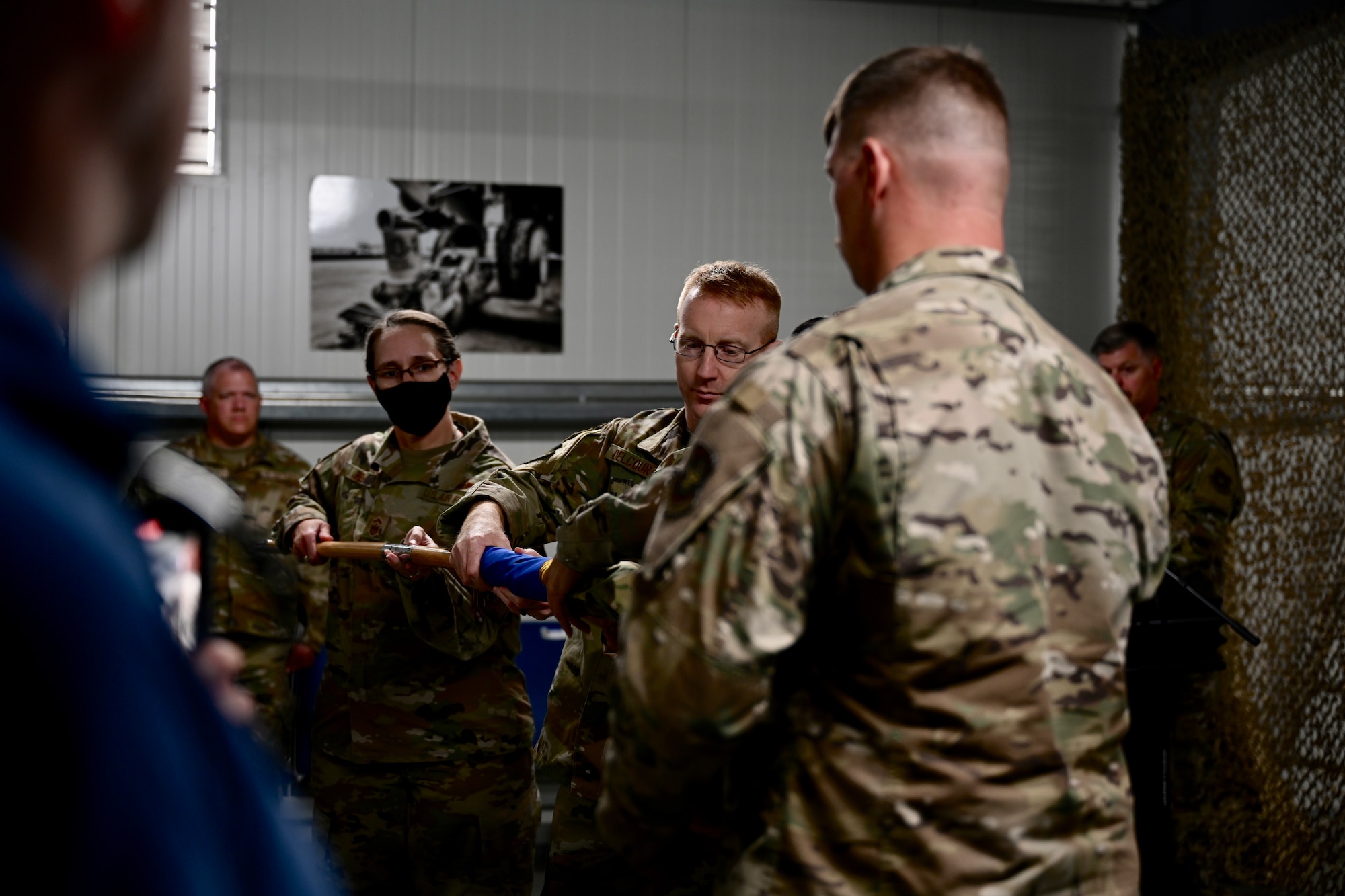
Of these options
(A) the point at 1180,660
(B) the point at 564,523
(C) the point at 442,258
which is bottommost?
(A) the point at 1180,660

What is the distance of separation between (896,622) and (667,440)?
1.43m

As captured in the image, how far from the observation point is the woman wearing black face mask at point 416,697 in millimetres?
3303

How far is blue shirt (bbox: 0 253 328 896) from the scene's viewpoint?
0.37 m

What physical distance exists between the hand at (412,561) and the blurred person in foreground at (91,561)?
238 centimetres

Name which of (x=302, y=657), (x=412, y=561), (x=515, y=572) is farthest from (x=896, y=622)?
(x=302, y=657)

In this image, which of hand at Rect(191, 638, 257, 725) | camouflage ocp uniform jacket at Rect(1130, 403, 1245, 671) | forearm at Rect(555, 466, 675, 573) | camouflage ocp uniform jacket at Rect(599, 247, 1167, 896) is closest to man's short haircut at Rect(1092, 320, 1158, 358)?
camouflage ocp uniform jacket at Rect(1130, 403, 1245, 671)

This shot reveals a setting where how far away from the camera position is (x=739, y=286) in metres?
2.53

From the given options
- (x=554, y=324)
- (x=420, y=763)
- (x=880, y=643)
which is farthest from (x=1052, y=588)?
(x=554, y=324)

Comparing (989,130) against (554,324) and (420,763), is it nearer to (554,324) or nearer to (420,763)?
(420,763)

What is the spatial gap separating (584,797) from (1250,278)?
490 centimetres

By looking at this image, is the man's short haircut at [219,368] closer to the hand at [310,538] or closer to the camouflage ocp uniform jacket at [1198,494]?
the hand at [310,538]

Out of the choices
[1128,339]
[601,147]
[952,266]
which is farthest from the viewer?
[601,147]

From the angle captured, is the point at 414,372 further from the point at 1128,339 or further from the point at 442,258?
the point at 442,258

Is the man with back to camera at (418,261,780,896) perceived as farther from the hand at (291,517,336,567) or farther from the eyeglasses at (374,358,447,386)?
the eyeglasses at (374,358,447,386)
